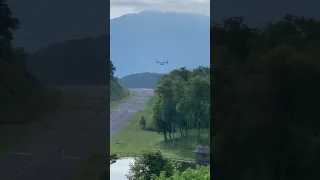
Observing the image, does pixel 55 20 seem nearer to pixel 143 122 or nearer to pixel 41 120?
pixel 41 120

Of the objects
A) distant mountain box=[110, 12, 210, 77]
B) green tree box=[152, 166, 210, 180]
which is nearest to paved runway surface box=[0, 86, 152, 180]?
distant mountain box=[110, 12, 210, 77]

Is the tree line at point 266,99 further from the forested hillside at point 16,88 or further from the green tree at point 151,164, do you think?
the forested hillside at point 16,88

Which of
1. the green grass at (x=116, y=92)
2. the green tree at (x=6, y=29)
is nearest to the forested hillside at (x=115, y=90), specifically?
the green grass at (x=116, y=92)

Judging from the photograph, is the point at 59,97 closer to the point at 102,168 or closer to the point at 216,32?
the point at 102,168

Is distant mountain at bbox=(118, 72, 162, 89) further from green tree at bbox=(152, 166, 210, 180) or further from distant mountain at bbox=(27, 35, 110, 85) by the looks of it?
green tree at bbox=(152, 166, 210, 180)

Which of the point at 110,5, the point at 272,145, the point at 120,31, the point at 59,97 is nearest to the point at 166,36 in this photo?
the point at 120,31

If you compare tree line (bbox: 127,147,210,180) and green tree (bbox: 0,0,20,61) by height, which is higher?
green tree (bbox: 0,0,20,61)
